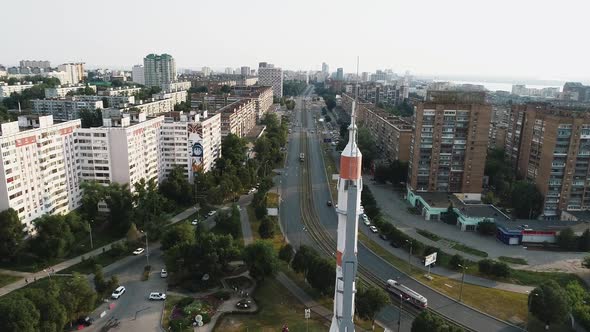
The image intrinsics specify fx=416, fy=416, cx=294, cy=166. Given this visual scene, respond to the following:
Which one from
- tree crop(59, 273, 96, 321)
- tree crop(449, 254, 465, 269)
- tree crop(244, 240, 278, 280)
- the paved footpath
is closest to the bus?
tree crop(449, 254, 465, 269)

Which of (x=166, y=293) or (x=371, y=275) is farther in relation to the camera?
(x=371, y=275)

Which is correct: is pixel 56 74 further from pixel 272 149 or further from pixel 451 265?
pixel 451 265

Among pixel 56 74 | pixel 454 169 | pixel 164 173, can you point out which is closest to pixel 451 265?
pixel 454 169

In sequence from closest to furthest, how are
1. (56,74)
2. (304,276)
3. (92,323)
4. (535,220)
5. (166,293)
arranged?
(92,323) < (166,293) < (304,276) < (535,220) < (56,74)

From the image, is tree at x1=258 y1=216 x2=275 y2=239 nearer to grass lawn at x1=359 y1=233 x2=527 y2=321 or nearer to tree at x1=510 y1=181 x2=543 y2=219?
Answer: grass lawn at x1=359 y1=233 x2=527 y2=321

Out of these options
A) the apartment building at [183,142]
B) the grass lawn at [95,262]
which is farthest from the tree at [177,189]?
the grass lawn at [95,262]

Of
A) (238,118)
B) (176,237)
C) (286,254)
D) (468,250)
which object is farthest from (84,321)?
(238,118)
